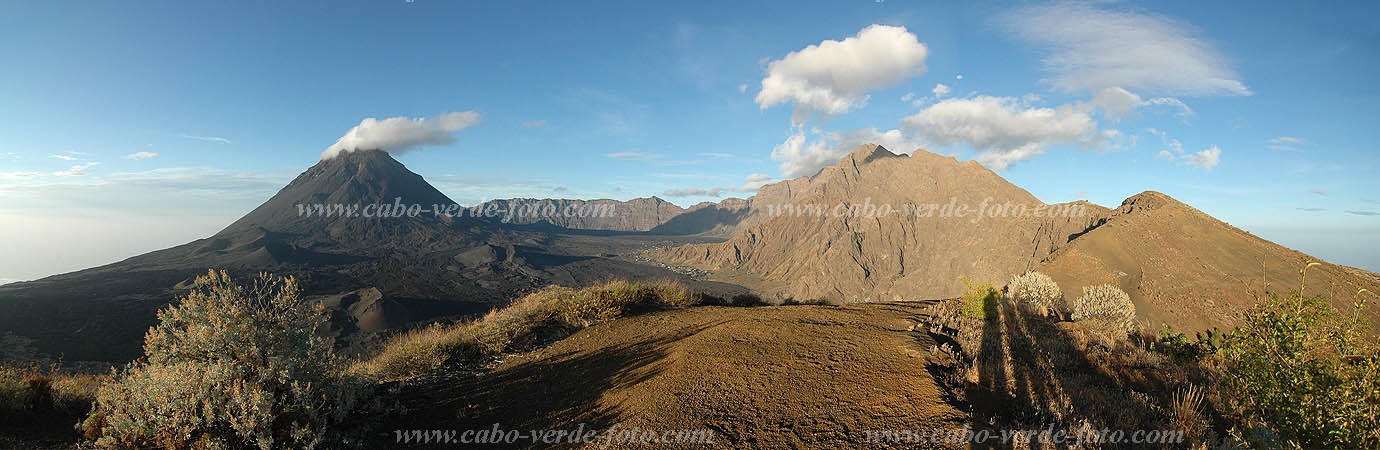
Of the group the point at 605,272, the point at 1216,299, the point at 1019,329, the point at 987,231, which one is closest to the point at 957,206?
the point at 987,231

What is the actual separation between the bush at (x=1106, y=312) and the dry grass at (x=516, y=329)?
9.74 meters

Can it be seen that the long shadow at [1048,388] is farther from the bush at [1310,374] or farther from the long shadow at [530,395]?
the long shadow at [530,395]

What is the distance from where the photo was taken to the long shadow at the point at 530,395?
569 centimetres

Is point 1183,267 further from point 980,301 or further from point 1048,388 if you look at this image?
point 1048,388

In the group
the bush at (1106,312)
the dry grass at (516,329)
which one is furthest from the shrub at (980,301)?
the dry grass at (516,329)

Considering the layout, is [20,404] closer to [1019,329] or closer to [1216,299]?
Result: [1019,329]

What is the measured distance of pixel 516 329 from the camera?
999 centimetres

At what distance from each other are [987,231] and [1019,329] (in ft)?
562

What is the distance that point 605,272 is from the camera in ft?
543

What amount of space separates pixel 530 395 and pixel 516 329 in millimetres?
3555

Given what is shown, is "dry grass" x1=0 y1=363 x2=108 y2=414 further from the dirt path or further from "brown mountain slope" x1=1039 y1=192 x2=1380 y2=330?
"brown mountain slope" x1=1039 y1=192 x2=1380 y2=330

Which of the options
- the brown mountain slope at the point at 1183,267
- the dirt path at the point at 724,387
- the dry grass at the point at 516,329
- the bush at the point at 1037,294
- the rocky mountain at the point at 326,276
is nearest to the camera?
the dirt path at the point at 724,387

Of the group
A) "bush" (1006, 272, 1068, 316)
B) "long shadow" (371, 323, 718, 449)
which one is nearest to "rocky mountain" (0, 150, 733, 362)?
"long shadow" (371, 323, 718, 449)

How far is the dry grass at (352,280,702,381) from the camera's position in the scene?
28.2ft
